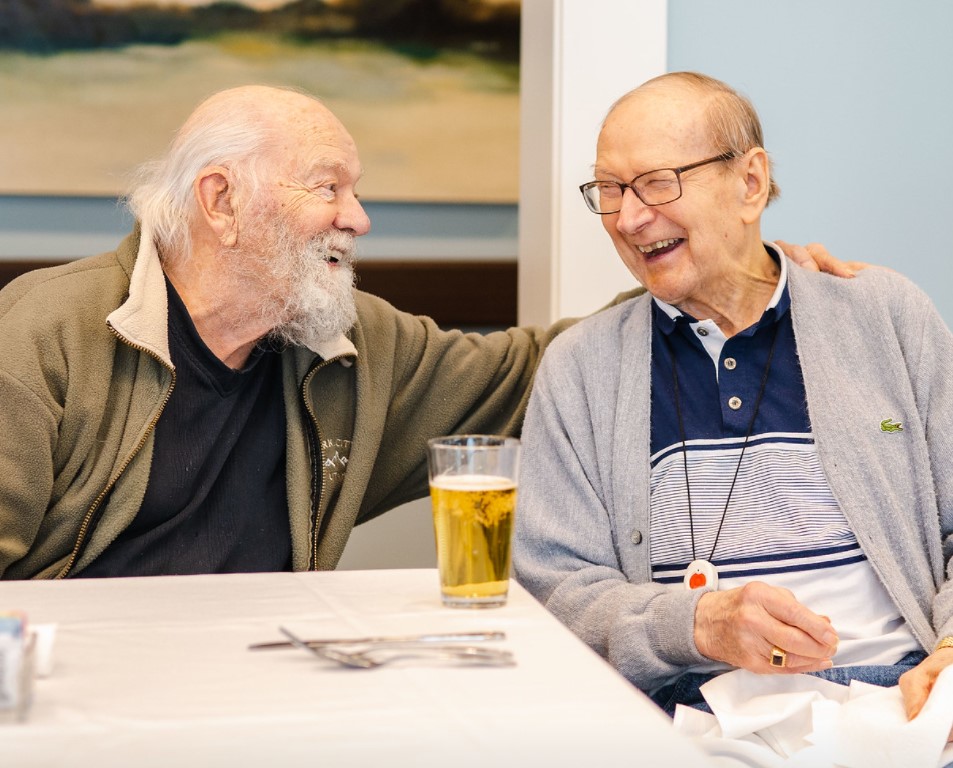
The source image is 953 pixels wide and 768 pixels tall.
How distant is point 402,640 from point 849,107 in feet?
5.49

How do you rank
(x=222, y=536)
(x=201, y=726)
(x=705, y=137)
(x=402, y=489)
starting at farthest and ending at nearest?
Answer: (x=402, y=489)
(x=222, y=536)
(x=705, y=137)
(x=201, y=726)

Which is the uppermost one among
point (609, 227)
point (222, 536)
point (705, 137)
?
point (705, 137)

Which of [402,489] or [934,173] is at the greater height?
[934,173]

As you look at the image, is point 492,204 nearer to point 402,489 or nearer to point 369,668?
point 402,489

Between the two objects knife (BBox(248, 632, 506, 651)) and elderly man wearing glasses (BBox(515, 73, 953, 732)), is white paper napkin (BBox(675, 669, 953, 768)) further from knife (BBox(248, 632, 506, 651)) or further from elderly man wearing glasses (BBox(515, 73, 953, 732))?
knife (BBox(248, 632, 506, 651))

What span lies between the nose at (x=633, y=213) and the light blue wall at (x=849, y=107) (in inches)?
24.6

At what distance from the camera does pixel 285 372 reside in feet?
6.18

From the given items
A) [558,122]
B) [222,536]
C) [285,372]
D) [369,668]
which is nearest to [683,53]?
[558,122]

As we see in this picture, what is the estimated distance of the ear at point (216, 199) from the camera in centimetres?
189

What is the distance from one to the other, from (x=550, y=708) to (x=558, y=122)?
152 centimetres

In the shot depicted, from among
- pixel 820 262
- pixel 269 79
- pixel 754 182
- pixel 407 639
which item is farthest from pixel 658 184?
pixel 269 79

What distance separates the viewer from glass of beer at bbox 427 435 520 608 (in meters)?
1.06

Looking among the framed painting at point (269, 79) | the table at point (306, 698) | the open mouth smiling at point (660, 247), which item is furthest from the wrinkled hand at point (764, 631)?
A: the framed painting at point (269, 79)

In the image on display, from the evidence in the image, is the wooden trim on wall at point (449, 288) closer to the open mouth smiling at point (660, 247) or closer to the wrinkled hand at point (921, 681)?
the open mouth smiling at point (660, 247)
